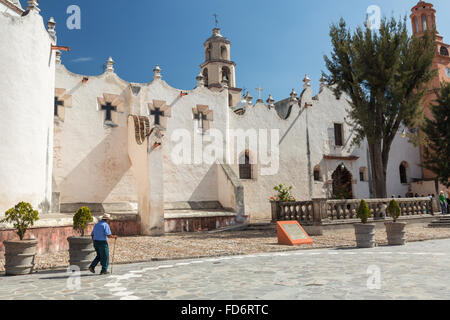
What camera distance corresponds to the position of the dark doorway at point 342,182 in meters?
25.6

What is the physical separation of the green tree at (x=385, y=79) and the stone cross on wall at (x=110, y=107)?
11424 millimetres

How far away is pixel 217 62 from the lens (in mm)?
30562

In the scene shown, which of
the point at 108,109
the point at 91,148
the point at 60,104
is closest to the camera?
the point at 60,104

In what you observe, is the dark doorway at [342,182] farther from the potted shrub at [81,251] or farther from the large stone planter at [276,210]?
the potted shrub at [81,251]

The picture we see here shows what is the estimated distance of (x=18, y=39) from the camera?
12.3 m

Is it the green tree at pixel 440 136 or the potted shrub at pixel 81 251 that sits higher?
the green tree at pixel 440 136

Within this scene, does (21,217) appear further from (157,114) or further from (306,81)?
(306,81)

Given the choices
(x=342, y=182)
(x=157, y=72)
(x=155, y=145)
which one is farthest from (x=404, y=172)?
(x=155, y=145)

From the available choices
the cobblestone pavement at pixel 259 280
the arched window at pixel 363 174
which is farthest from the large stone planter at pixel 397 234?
the arched window at pixel 363 174

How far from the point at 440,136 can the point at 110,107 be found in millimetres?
21841

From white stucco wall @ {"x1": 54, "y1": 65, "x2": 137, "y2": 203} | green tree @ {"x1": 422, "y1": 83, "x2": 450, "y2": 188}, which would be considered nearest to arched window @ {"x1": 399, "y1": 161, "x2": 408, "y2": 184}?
green tree @ {"x1": 422, "y1": 83, "x2": 450, "y2": 188}

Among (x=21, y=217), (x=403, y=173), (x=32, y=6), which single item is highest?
(x=32, y=6)

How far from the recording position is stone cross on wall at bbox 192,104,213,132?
21.5 metres

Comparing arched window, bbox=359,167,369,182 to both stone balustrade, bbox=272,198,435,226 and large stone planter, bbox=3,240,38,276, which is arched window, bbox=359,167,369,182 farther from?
large stone planter, bbox=3,240,38,276
